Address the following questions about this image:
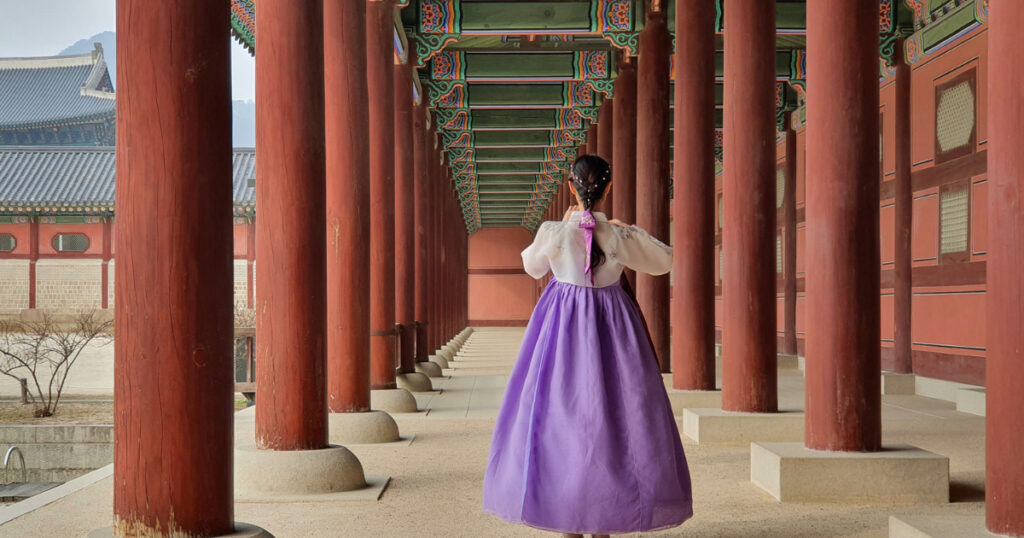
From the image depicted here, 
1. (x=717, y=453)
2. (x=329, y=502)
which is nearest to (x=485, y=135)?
(x=717, y=453)

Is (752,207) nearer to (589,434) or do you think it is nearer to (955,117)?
(589,434)

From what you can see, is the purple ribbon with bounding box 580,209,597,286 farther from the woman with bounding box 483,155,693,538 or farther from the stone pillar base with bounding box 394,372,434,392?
the stone pillar base with bounding box 394,372,434,392

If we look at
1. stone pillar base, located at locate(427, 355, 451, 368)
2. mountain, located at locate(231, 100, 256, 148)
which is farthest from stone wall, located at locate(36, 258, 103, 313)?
mountain, located at locate(231, 100, 256, 148)

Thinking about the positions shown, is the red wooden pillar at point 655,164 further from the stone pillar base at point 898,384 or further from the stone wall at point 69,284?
the stone wall at point 69,284

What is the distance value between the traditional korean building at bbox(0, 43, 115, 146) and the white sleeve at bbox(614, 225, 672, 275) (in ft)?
123

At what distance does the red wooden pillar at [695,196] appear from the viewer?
891 cm

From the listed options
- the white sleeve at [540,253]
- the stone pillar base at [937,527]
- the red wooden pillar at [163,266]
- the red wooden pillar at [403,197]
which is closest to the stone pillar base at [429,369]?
the red wooden pillar at [403,197]

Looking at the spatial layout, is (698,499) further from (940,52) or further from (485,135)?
(485,135)

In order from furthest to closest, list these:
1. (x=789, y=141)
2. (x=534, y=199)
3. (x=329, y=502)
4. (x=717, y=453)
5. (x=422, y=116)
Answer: (x=534, y=199) < (x=789, y=141) < (x=422, y=116) < (x=717, y=453) < (x=329, y=502)

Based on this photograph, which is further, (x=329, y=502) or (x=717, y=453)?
(x=717, y=453)

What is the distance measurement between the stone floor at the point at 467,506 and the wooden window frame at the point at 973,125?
12.2 feet

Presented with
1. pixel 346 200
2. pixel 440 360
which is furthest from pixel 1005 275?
pixel 440 360

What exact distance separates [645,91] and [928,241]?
148 inches

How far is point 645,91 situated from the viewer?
1145 centimetres
